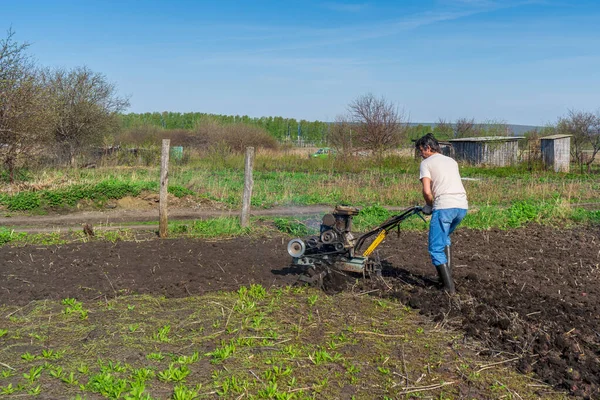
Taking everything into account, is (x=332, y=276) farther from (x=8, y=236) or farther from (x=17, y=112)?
(x=17, y=112)

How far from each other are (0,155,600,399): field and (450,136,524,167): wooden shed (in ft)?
81.7

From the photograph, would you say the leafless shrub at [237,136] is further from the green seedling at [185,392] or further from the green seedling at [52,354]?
the green seedling at [185,392]

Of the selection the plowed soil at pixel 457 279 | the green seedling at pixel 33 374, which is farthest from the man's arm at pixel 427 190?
the green seedling at pixel 33 374

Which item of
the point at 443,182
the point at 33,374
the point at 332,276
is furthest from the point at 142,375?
the point at 443,182

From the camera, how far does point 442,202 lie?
686cm

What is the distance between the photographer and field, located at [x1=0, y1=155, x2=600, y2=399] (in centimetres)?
468

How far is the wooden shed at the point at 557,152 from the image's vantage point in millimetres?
32844

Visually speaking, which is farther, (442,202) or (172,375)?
(442,202)

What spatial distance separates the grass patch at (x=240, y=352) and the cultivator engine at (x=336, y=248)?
506 mm

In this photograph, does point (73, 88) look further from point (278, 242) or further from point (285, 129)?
point (285, 129)

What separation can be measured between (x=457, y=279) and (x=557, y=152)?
28275 mm

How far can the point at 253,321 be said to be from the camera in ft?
→ 19.8

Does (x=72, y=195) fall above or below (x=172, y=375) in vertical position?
above

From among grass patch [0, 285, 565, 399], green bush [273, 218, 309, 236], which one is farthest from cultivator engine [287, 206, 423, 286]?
green bush [273, 218, 309, 236]
